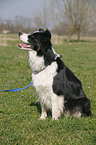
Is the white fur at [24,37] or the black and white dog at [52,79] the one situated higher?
the white fur at [24,37]

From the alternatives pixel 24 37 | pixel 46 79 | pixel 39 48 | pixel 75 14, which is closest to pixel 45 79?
pixel 46 79

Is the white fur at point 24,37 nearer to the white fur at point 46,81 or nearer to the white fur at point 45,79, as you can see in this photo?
the white fur at point 45,79

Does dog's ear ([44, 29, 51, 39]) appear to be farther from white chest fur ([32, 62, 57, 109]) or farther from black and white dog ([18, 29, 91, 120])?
white chest fur ([32, 62, 57, 109])

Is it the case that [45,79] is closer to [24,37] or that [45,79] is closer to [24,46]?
[24,46]

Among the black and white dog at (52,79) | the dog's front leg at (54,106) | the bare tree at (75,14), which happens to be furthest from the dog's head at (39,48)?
the bare tree at (75,14)

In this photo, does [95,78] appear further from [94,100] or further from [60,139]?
[60,139]

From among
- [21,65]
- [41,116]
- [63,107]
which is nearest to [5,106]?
[41,116]

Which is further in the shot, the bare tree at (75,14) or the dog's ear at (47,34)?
the bare tree at (75,14)

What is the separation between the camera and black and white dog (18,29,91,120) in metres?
2.87

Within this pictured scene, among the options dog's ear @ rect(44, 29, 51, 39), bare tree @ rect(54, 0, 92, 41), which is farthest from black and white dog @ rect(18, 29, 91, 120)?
bare tree @ rect(54, 0, 92, 41)

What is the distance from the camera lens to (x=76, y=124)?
2.94 m

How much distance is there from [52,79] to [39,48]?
545mm

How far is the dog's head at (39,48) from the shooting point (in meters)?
2.83

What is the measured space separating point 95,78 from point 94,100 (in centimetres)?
251
